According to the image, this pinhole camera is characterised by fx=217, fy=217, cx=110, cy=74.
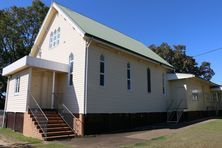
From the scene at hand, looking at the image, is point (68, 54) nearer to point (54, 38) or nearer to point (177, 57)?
point (54, 38)

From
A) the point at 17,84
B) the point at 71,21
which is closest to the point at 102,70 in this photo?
the point at 71,21

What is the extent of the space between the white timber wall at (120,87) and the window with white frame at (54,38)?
459cm

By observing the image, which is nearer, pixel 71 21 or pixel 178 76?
pixel 71 21

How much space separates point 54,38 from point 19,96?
5.72 m

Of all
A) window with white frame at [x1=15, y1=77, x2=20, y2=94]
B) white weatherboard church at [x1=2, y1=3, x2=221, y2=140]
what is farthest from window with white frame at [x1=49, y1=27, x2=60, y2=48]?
window with white frame at [x1=15, y1=77, x2=20, y2=94]

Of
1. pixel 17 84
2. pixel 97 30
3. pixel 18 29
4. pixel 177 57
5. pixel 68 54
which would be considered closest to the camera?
pixel 68 54

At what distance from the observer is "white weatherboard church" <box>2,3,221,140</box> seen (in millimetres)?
13617

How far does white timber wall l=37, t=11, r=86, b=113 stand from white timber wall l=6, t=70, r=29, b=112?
252 cm

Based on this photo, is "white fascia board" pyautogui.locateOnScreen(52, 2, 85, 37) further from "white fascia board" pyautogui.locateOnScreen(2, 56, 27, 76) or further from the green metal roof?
"white fascia board" pyautogui.locateOnScreen(2, 56, 27, 76)

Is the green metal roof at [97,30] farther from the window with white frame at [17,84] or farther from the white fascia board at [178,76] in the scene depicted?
the window with white frame at [17,84]

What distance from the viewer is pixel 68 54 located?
15867 mm

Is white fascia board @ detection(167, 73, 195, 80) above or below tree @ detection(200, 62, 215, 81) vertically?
below

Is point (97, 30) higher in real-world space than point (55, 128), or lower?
higher

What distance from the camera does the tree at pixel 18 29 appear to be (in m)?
33.6
